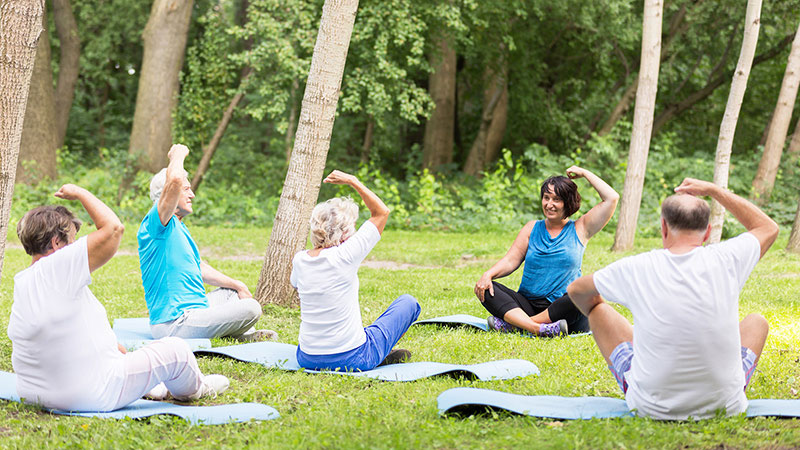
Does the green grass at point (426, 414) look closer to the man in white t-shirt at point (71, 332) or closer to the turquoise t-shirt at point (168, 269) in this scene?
the man in white t-shirt at point (71, 332)

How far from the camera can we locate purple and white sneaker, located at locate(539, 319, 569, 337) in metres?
6.24

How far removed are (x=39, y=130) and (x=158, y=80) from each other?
290cm

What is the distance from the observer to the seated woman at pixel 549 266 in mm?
6262

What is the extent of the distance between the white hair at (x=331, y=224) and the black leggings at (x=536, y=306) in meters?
1.87

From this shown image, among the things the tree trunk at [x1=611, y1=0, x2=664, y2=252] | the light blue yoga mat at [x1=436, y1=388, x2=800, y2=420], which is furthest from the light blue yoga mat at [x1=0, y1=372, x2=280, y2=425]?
the tree trunk at [x1=611, y1=0, x2=664, y2=252]

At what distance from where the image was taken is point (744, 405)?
12.8ft

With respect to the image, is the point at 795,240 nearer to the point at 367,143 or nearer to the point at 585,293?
the point at 585,293

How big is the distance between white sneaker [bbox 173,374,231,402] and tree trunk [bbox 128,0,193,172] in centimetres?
1438

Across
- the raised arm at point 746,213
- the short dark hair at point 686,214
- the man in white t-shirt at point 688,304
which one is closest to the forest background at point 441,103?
the raised arm at point 746,213

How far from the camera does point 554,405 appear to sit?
4.20 m

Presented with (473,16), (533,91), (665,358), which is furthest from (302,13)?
(665,358)

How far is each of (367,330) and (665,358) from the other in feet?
7.17

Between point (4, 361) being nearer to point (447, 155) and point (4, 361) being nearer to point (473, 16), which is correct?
point (473, 16)

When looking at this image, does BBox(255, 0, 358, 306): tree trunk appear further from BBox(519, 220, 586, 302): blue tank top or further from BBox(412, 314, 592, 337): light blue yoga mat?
BBox(519, 220, 586, 302): blue tank top
